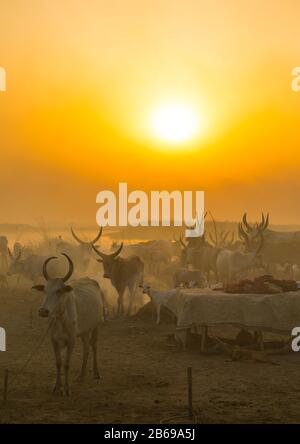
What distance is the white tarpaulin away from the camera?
12.7 metres

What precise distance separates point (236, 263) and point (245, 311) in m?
11.0

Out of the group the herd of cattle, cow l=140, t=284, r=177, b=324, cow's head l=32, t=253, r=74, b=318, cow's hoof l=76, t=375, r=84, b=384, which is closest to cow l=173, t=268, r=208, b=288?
the herd of cattle

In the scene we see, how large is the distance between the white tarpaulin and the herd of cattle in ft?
7.06

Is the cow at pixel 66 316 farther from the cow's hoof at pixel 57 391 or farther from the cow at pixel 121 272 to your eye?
the cow at pixel 121 272

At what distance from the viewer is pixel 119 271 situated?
1958cm

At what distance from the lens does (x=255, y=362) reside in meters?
12.0

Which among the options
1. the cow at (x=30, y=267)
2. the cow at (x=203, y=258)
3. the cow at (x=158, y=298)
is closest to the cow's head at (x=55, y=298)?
the cow at (x=158, y=298)

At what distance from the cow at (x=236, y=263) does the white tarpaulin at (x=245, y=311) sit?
10.6 metres

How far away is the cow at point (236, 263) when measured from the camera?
23656 mm

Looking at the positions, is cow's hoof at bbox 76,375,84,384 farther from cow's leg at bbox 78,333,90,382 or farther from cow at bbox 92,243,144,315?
cow at bbox 92,243,144,315

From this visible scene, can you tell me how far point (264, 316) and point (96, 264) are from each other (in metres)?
18.8

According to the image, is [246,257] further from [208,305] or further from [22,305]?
[208,305]

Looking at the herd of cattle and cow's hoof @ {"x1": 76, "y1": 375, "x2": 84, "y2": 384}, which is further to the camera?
cow's hoof @ {"x1": 76, "y1": 375, "x2": 84, "y2": 384}
